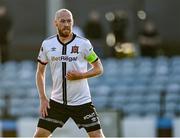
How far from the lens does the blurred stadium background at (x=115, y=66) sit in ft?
45.9

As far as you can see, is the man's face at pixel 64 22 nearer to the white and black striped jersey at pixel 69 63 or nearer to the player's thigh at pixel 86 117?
the white and black striped jersey at pixel 69 63

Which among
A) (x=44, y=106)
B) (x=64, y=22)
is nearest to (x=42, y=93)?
(x=44, y=106)

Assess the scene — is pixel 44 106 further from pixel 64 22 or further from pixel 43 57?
pixel 64 22

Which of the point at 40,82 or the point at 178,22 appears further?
the point at 178,22

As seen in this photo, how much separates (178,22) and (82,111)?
10.3 m

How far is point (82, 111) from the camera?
8.07 m

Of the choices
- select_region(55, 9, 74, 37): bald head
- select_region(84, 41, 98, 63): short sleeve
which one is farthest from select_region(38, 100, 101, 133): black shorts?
select_region(55, 9, 74, 37): bald head

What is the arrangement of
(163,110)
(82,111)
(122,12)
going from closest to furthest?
(82,111)
(163,110)
(122,12)

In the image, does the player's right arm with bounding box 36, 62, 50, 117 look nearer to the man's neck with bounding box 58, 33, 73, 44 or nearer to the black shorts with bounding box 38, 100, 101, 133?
the black shorts with bounding box 38, 100, 101, 133

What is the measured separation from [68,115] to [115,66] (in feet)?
26.0

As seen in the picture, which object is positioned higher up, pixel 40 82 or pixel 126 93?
pixel 40 82

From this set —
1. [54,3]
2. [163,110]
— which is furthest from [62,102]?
[54,3]

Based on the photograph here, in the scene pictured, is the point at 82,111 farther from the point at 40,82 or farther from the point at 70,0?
the point at 70,0

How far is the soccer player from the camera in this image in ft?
26.2
